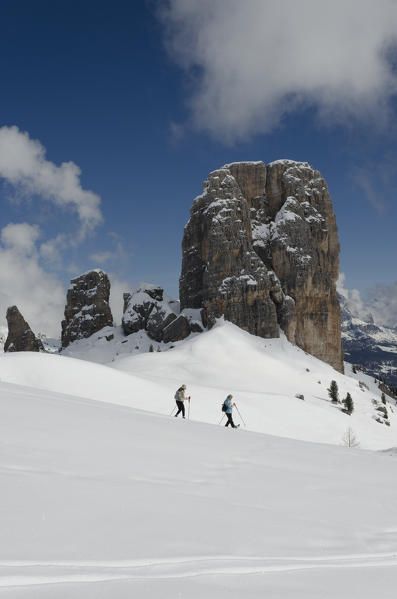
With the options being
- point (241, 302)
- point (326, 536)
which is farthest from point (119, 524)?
point (241, 302)

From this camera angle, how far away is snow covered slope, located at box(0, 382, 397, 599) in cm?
303

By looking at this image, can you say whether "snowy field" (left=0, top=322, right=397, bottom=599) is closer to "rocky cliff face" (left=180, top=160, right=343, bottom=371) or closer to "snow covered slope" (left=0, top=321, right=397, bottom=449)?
"snow covered slope" (left=0, top=321, right=397, bottom=449)

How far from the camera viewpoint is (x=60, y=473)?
18.1 ft

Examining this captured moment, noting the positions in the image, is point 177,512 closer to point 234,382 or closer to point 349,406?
point 349,406

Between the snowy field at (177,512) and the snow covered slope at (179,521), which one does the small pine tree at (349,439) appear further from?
the snow covered slope at (179,521)

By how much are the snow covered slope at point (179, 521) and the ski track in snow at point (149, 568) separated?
0.01 metres

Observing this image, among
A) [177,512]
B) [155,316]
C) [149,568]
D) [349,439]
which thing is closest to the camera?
[149,568]

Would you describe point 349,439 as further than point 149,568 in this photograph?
Yes

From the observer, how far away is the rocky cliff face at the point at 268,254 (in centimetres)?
9156

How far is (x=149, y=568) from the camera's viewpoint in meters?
3.22

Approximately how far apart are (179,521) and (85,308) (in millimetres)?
121079

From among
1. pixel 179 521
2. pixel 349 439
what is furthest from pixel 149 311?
pixel 179 521

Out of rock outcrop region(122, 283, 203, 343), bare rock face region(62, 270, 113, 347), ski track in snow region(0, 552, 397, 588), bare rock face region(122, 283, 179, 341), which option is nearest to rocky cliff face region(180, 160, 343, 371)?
rock outcrop region(122, 283, 203, 343)

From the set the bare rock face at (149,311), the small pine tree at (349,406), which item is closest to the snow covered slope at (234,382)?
the small pine tree at (349,406)
